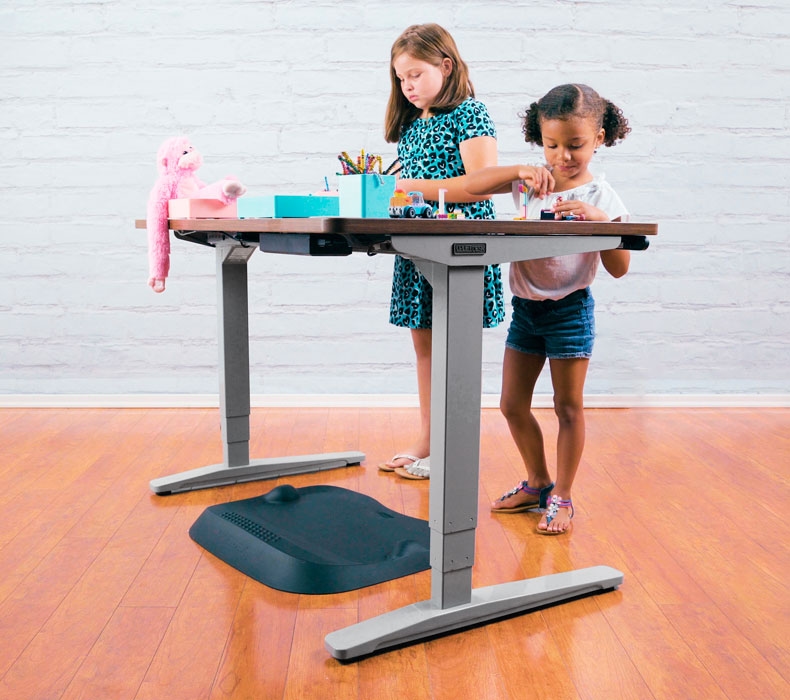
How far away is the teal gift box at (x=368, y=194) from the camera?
4.77 ft

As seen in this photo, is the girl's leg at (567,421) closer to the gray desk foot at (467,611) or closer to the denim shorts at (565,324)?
the denim shorts at (565,324)

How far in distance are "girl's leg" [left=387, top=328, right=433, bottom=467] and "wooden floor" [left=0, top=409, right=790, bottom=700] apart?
12cm

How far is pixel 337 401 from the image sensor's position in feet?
10.3

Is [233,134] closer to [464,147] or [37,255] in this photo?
[37,255]

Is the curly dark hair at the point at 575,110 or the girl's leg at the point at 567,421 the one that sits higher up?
the curly dark hair at the point at 575,110

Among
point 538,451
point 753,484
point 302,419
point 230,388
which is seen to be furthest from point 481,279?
point 302,419

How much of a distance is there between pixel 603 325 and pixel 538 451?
1219 mm

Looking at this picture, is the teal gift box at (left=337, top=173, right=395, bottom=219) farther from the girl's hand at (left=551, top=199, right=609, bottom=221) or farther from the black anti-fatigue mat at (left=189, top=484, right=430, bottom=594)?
the black anti-fatigue mat at (left=189, top=484, right=430, bottom=594)

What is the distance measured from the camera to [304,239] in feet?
4.50

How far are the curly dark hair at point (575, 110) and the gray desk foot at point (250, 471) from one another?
1.03 metres

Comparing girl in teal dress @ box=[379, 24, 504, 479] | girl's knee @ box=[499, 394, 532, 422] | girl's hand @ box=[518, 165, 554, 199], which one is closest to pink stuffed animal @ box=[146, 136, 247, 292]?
girl in teal dress @ box=[379, 24, 504, 479]

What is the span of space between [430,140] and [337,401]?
121 cm

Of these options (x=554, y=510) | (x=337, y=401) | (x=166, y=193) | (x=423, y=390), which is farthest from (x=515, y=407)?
(x=337, y=401)

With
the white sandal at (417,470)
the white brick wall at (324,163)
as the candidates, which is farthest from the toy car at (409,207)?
the white brick wall at (324,163)
